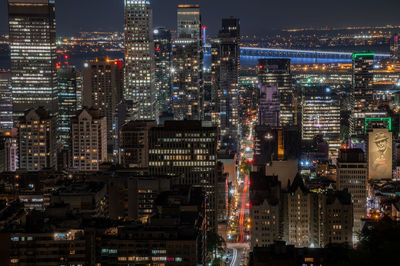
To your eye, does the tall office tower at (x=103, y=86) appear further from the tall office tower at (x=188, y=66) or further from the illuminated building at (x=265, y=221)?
the illuminated building at (x=265, y=221)

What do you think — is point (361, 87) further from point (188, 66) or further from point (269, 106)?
point (188, 66)

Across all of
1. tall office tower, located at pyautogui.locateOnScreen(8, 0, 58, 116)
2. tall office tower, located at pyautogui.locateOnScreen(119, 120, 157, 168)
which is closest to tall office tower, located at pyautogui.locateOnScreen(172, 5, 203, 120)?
tall office tower, located at pyautogui.locateOnScreen(8, 0, 58, 116)

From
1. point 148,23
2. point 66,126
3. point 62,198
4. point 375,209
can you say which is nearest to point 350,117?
point 148,23

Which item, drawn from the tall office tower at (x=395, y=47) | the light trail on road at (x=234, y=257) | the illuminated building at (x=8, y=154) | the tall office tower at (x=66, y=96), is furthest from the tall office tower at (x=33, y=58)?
the tall office tower at (x=395, y=47)

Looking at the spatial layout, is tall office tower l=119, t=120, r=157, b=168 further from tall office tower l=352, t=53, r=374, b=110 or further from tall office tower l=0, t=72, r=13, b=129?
tall office tower l=352, t=53, r=374, b=110

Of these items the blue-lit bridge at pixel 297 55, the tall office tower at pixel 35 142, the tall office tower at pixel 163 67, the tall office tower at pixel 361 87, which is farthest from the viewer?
the blue-lit bridge at pixel 297 55

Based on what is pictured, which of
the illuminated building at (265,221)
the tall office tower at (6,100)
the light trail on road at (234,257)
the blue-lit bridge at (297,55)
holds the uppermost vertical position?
the blue-lit bridge at (297,55)
